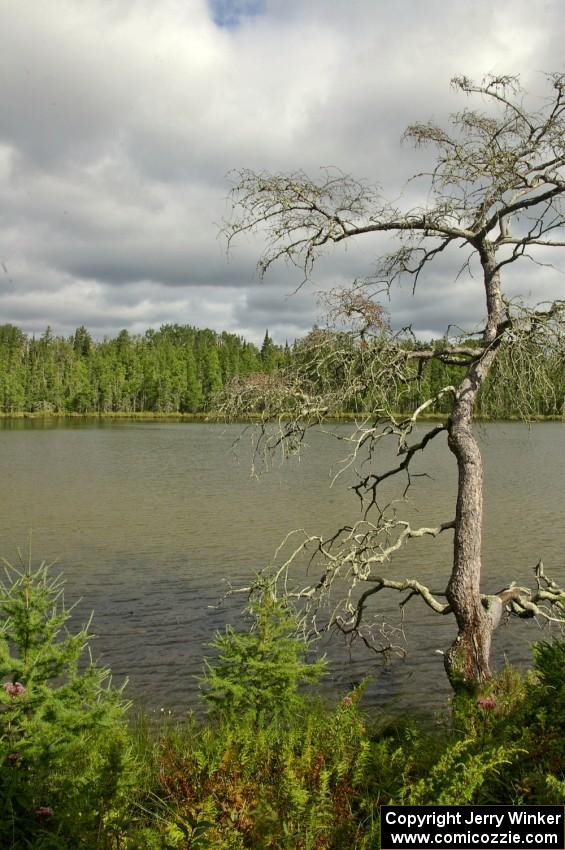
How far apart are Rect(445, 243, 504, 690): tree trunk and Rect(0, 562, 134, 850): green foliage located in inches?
143

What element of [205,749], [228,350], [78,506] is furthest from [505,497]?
[228,350]

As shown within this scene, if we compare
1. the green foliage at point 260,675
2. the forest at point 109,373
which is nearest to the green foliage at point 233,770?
the green foliage at point 260,675

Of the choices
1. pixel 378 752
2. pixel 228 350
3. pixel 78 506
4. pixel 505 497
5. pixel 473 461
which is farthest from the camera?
pixel 228 350

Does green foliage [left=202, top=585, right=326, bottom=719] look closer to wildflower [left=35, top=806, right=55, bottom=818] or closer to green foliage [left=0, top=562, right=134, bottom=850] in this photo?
green foliage [left=0, top=562, right=134, bottom=850]

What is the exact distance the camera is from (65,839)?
155 inches

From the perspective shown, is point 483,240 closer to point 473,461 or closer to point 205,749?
point 473,461

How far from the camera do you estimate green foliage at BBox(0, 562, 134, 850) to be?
4105mm

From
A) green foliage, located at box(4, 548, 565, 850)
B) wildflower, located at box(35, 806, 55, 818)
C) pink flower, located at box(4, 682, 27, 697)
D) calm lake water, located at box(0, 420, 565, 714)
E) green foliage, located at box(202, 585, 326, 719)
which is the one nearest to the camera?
green foliage, located at box(4, 548, 565, 850)

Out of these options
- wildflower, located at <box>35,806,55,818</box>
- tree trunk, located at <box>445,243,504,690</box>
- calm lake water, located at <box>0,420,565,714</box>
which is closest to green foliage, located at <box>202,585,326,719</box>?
tree trunk, located at <box>445,243,504,690</box>

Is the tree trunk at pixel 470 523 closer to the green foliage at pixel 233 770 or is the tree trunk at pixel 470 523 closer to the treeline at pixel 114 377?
the green foliage at pixel 233 770

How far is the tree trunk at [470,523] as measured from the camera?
267 inches

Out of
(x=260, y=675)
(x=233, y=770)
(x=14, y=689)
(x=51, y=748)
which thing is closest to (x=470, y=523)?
(x=260, y=675)

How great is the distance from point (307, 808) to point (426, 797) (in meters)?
0.74

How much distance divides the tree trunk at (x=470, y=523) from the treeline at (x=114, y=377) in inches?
4775
